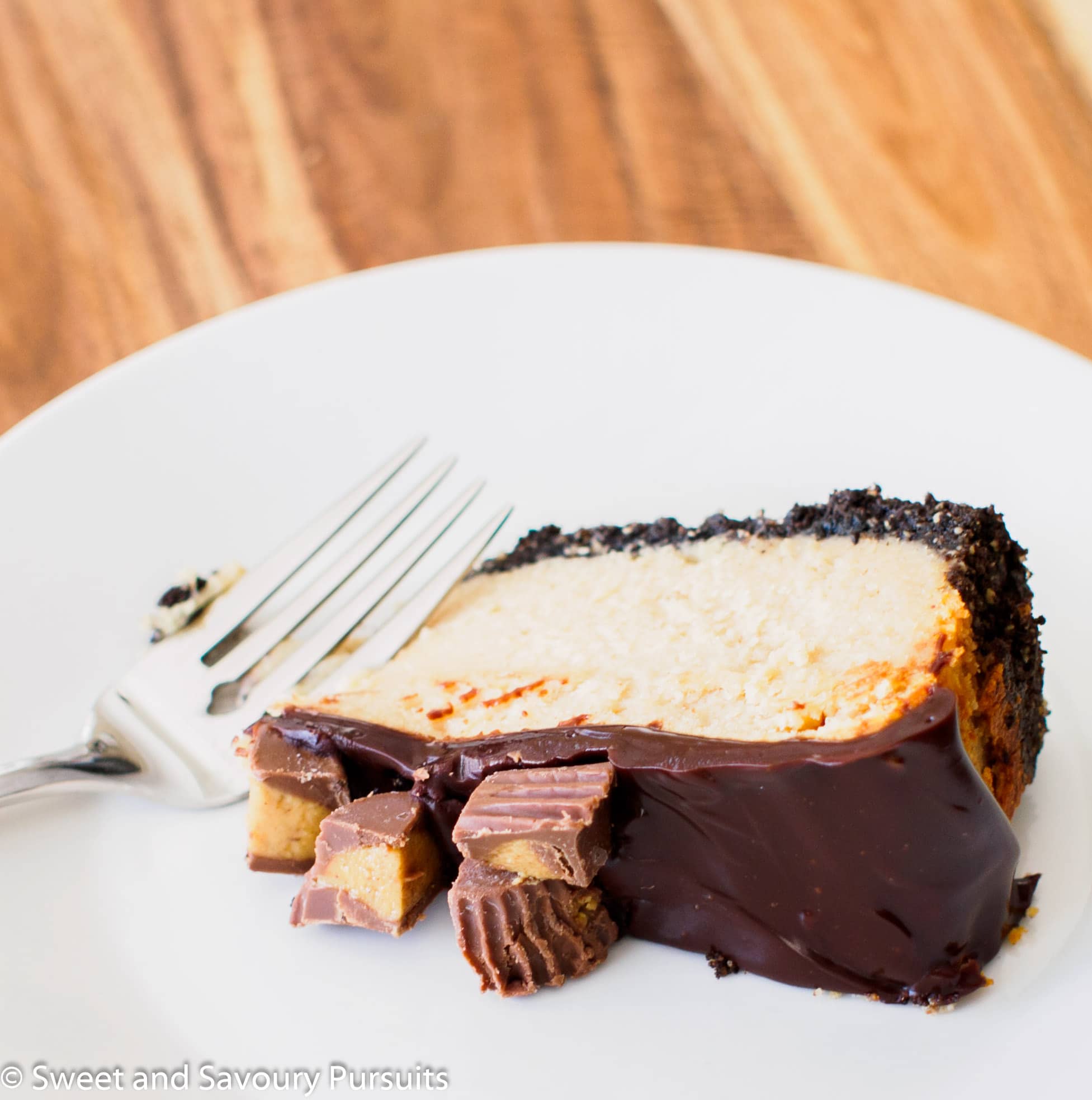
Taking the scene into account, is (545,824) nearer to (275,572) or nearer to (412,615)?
(412,615)

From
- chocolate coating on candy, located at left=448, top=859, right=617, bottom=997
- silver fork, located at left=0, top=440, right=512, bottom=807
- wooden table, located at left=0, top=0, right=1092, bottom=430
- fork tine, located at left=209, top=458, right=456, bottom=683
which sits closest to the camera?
chocolate coating on candy, located at left=448, top=859, right=617, bottom=997

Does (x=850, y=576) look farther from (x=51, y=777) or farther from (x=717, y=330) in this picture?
(x=51, y=777)

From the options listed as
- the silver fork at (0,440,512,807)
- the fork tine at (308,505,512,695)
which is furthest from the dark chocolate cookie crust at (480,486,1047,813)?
the silver fork at (0,440,512,807)

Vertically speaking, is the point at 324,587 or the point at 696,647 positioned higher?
the point at 324,587

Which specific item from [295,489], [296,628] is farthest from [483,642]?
[295,489]

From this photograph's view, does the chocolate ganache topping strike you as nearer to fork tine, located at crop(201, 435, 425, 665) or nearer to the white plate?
the white plate

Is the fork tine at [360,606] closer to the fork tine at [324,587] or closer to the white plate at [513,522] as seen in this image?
the fork tine at [324,587]

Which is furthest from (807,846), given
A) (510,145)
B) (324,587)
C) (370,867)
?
(510,145)
